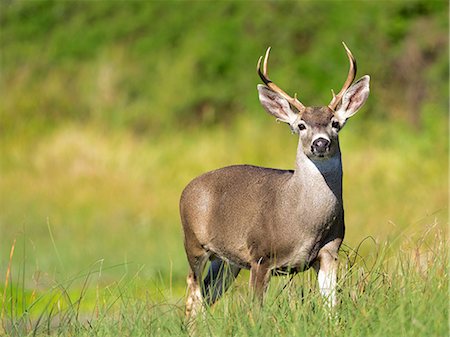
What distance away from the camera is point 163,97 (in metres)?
25.0

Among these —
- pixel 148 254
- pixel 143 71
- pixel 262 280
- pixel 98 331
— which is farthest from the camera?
pixel 143 71

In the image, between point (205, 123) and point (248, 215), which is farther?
point (205, 123)

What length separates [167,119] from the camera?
79.3ft

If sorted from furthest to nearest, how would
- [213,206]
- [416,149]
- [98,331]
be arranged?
[416,149], [213,206], [98,331]

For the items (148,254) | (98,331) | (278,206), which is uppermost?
(278,206)

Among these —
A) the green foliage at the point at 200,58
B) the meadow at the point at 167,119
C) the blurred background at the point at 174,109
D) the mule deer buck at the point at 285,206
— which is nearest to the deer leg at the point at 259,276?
the mule deer buck at the point at 285,206

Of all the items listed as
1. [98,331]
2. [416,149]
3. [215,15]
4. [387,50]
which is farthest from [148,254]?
[215,15]

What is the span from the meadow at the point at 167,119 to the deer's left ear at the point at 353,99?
3.87 metres

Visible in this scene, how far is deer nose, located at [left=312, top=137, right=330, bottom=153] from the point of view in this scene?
→ 294 inches

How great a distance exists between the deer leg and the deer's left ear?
1.03 metres

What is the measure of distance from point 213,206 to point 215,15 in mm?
18547

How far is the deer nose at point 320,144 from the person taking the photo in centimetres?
748

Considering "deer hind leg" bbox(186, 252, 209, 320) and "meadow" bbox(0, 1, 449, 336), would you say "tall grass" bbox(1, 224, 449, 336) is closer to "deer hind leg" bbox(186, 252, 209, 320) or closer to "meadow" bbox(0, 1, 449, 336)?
"deer hind leg" bbox(186, 252, 209, 320)

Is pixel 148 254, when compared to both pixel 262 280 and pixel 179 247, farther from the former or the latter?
A: pixel 262 280
